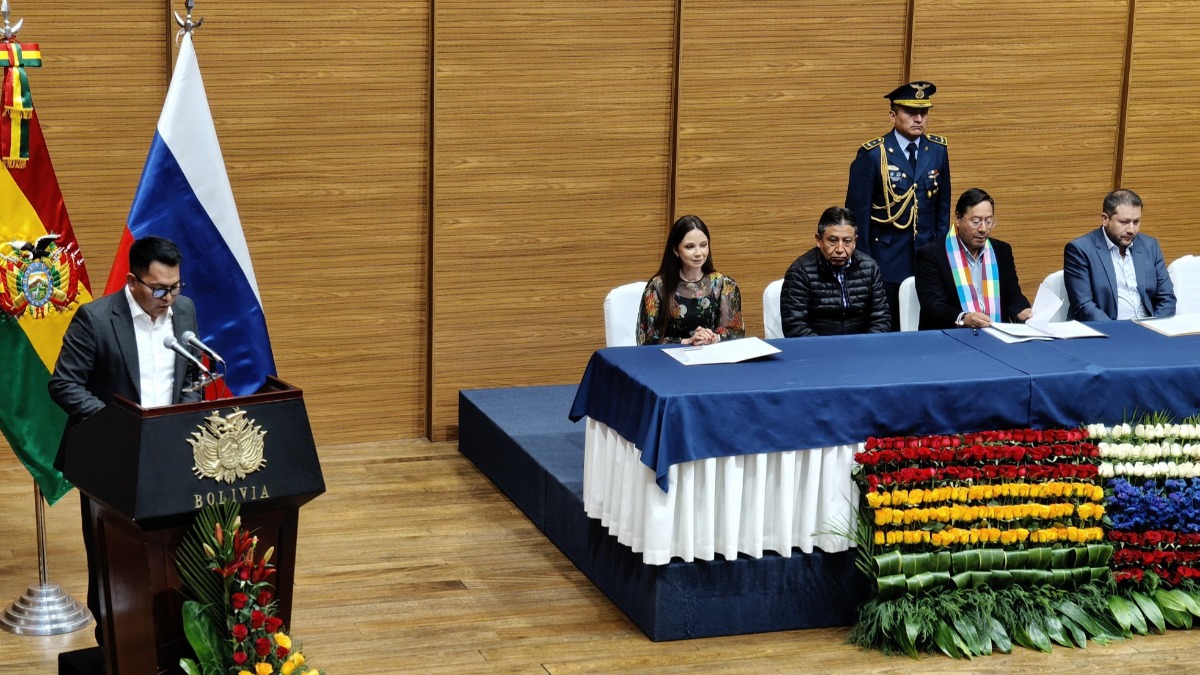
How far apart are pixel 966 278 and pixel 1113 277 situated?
60 cm

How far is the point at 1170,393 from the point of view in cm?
490

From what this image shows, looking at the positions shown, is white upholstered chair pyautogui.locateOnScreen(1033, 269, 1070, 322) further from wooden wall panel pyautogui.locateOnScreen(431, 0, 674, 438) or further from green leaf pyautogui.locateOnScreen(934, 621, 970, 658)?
green leaf pyautogui.locateOnScreen(934, 621, 970, 658)

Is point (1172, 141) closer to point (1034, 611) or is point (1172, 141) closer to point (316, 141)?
point (1034, 611)

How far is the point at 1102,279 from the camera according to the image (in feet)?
19.5

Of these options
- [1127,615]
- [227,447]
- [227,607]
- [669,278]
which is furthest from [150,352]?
[1127,615]

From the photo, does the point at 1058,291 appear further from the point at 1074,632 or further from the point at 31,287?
the point at 31,287

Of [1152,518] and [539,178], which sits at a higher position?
[539,178]

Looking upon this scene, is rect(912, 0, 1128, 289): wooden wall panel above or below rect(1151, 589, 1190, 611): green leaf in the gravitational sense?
above

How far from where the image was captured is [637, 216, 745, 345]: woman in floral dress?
5.36m

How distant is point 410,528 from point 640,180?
79.6 inches

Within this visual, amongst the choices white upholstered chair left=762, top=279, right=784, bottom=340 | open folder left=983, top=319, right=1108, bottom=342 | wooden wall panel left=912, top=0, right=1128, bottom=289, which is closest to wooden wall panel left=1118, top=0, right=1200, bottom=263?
wooden wall panel left=912, top=0, right=1128, bottom=289

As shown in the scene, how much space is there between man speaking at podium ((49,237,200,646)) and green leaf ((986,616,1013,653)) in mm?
2382

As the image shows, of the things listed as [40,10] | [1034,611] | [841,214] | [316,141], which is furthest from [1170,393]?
[40,10]

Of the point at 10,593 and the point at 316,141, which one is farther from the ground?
the point at 316,141
